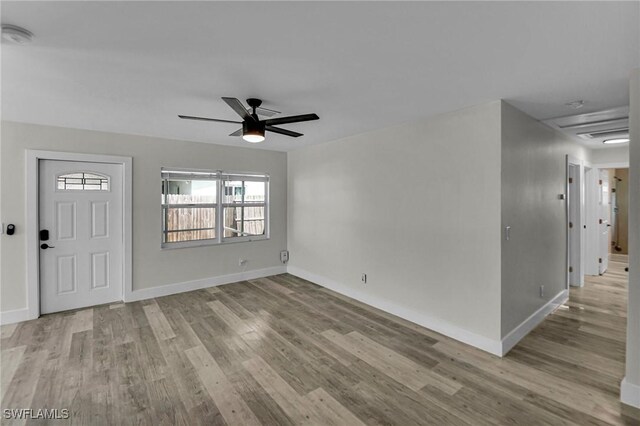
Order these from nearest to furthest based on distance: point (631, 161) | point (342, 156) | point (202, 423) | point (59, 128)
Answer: point (202, 423), point (631, 161), point (59, 128), point (342, 156)

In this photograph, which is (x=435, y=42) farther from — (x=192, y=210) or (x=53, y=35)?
(x=192, y=210)

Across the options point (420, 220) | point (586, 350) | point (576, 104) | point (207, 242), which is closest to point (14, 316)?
point (207, 242)

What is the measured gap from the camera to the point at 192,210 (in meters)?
4.95

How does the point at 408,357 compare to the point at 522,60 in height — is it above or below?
below

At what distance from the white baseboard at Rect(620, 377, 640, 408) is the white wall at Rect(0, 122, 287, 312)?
4834 millimetres

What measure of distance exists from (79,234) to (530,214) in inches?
228

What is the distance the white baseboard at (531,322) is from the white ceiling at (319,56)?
2316mm

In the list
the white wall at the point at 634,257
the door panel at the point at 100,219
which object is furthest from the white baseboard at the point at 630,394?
the door panel at the point at 100,219

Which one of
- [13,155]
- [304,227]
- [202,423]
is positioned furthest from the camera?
[304,227]

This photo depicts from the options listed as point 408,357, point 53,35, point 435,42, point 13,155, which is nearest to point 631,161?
point 435,42

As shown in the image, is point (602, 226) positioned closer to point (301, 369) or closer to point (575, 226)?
point (575, 226)

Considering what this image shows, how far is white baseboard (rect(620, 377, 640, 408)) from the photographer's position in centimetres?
213

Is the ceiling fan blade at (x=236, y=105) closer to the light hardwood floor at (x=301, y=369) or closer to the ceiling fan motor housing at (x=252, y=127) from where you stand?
the ceiling fan motor housing at (x=252, y=127)

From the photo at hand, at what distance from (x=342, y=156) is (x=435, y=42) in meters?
2.89
